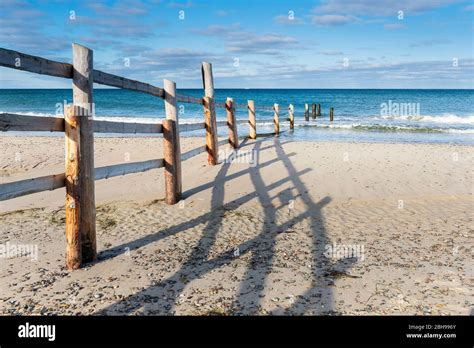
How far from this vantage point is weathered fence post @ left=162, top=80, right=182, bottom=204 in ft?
21.4

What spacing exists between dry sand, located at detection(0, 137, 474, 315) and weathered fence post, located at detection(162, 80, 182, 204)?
9.9 inches

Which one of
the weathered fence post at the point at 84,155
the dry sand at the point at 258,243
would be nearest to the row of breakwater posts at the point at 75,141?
the weathered fence post at the point at 84,155

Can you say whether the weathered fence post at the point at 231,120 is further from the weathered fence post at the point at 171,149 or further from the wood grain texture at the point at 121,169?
the wood grain texture at the point at 121,169

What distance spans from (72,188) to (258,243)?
2.20m

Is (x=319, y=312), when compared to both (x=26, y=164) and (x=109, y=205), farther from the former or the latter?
(x=26, y=164)

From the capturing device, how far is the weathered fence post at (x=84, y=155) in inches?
164

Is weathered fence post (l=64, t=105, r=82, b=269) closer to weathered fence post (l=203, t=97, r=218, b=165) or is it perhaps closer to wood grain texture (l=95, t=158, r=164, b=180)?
wood grain texture (l=95, t=158, r=164, b=180)

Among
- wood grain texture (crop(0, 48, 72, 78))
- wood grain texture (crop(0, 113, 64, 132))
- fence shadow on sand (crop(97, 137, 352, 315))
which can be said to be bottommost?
fence shadow on sand (crop(97, 137, 352, 315))

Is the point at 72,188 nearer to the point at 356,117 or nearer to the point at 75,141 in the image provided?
the point at 75,141

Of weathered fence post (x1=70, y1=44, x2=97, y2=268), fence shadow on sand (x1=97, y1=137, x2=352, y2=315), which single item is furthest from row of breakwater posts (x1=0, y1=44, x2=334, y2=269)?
fence shadow on sand (x1=97, y1=137, x2=352, y2=315)

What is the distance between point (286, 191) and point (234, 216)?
173 centimetres

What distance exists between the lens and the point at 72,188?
163 inches

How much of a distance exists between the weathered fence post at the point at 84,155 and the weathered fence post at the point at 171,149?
2.14 meters
